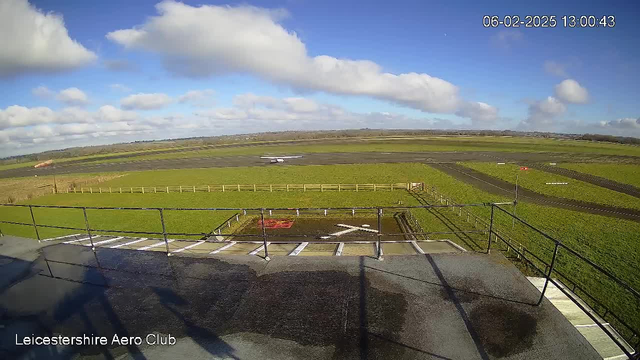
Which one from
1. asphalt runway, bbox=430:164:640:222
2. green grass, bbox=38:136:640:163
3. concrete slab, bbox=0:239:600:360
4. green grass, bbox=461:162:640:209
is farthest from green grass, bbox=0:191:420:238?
green grass, bbox=38:136:640:163

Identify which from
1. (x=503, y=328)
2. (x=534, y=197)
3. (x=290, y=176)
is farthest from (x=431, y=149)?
(x=503, y=328)

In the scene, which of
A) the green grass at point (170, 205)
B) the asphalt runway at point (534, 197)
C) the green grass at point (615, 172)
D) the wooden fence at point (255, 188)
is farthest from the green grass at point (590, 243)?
the green grass at point (615, 172)

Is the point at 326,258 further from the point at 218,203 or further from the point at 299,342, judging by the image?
the point at 218,203

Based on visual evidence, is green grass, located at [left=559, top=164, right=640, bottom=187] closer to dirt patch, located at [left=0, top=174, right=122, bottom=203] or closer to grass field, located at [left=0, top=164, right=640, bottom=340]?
grass field, located at [left=0, top=164, right=640, bottom=340]

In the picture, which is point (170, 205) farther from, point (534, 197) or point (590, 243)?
point (534, 197)

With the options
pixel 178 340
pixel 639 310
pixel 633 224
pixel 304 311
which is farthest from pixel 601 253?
pixel 178 340

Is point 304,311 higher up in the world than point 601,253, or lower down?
higher up
